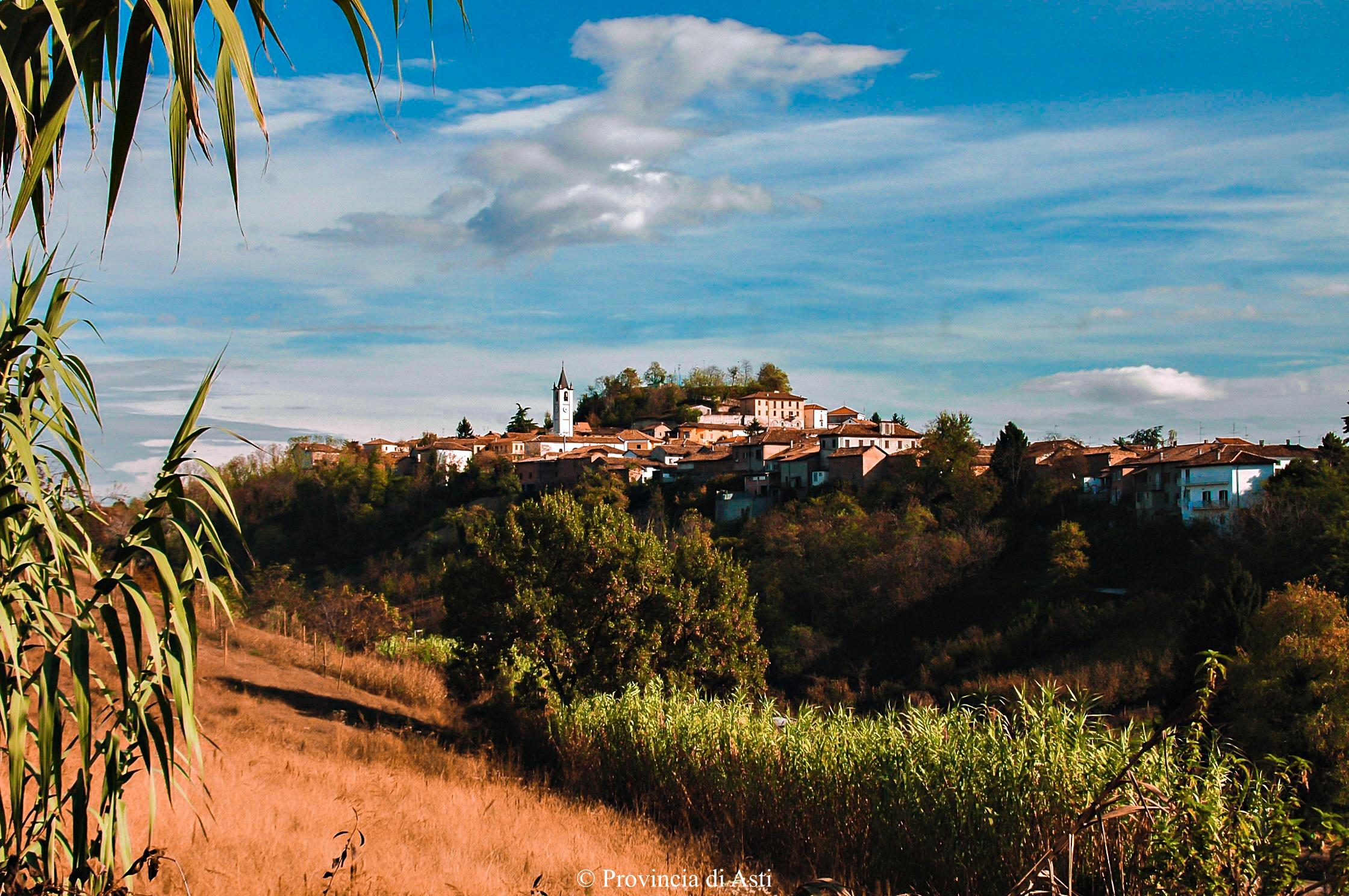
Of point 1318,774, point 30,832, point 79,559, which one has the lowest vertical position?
point 1318,774

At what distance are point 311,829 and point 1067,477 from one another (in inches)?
2184

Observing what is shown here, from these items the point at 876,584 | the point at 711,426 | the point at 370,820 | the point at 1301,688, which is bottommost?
the point at 1301,688

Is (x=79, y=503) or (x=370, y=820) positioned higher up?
(x=79, y=503)

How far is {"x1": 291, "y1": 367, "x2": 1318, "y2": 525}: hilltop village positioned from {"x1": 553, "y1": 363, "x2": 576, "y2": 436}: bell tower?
16 cm

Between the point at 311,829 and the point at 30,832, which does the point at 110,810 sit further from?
the point at 311,829

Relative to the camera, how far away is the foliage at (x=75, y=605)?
2.71 m

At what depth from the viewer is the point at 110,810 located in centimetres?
340

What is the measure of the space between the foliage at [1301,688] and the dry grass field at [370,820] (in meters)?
19.1

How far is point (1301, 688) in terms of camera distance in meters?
25.9

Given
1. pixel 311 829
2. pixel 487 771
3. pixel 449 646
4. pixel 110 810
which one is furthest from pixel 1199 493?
pixel 110 810

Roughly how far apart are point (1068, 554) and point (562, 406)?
84074 millimetres

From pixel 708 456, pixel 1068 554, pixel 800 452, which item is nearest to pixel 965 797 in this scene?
pixel 1068 554

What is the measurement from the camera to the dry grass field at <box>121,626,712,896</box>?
6.35 meters

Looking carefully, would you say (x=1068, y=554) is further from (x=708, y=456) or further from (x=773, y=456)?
(x=708, y=456)
